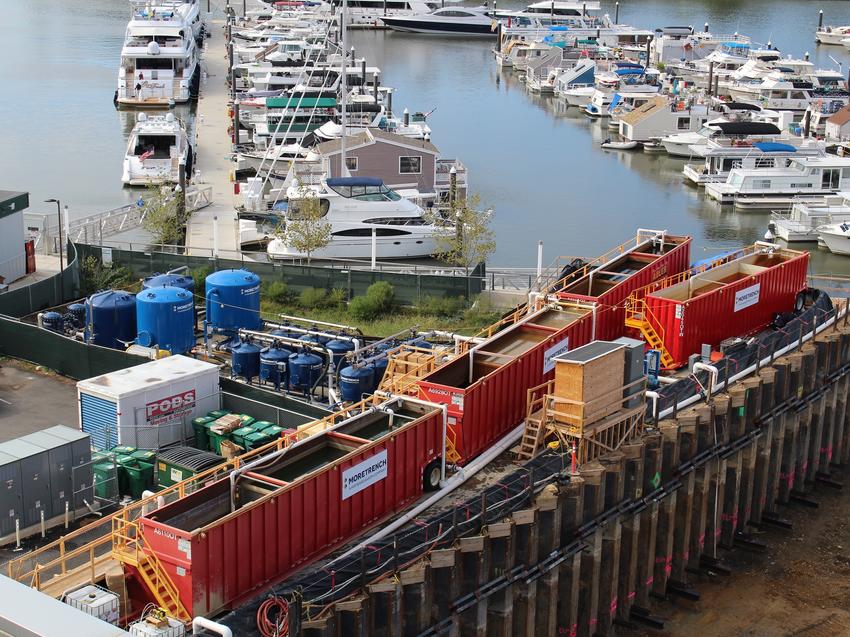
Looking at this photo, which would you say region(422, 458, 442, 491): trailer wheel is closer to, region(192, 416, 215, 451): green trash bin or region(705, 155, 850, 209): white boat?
region(192, 416, 215, 451): green trash bin

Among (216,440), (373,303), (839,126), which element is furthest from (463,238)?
(839,126)

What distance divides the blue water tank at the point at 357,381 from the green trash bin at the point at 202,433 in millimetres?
4305

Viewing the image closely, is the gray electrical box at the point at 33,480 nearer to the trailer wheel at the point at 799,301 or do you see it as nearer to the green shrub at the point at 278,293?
the green shrub at the point at 278,293

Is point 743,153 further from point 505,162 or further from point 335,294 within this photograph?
point 335,294

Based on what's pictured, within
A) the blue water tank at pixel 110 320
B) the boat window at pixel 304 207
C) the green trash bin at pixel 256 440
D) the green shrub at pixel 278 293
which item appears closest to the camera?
the green trash bin at pixel 256 440

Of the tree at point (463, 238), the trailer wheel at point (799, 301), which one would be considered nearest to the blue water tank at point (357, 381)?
the trailer wheel at point (799, 301)

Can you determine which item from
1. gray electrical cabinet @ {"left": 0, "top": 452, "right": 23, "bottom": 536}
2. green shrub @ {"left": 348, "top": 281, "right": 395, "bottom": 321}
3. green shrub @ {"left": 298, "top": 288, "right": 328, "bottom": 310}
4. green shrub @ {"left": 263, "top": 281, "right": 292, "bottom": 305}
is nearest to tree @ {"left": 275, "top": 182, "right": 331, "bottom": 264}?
green shrub @ {"left": 263, "top": 281, "right": 292, "bottom": 305}

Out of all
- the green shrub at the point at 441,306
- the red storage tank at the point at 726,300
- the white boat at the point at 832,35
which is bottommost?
the green shrub at the point at 441,306

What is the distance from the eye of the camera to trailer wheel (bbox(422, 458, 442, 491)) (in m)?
28.6

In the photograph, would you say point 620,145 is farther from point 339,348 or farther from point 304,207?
point 339,348

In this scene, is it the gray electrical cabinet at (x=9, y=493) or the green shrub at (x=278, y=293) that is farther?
the green shrub at (x=278, y=293)

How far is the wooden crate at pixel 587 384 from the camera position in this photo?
29.8 metres

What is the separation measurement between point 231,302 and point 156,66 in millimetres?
71319

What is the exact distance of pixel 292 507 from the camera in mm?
24484
